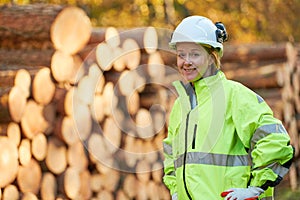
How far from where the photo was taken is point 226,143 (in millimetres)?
3869

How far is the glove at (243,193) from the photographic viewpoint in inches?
146

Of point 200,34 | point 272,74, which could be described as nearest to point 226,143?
point 200,34

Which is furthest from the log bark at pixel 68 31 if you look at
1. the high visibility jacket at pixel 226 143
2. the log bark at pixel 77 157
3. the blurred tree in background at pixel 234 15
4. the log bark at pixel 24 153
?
the blurred tree in background at pixel 234 15

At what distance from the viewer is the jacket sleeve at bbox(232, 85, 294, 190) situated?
3.74m

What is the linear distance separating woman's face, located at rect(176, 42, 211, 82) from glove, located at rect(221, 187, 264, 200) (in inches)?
26.8

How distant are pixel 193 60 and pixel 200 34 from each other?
0.16 m

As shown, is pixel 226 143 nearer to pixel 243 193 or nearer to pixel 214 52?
pixel 243 193

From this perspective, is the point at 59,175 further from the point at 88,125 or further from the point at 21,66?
the point at 21,66

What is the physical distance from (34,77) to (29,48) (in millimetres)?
1249

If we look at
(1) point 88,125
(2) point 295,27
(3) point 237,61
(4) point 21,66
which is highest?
(4) point 21,66

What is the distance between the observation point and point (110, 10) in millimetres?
22766

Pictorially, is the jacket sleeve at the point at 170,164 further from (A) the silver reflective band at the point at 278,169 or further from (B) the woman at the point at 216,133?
(A) the silver reflective band at the point at 278,169

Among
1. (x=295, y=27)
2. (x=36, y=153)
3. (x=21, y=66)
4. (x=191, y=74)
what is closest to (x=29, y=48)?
(x=21, y=66)

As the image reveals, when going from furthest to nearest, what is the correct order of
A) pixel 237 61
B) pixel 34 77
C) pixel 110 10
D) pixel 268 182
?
pixel 110 10 → pixel 237 61 → pixel 34 77 → pixel 268 182
